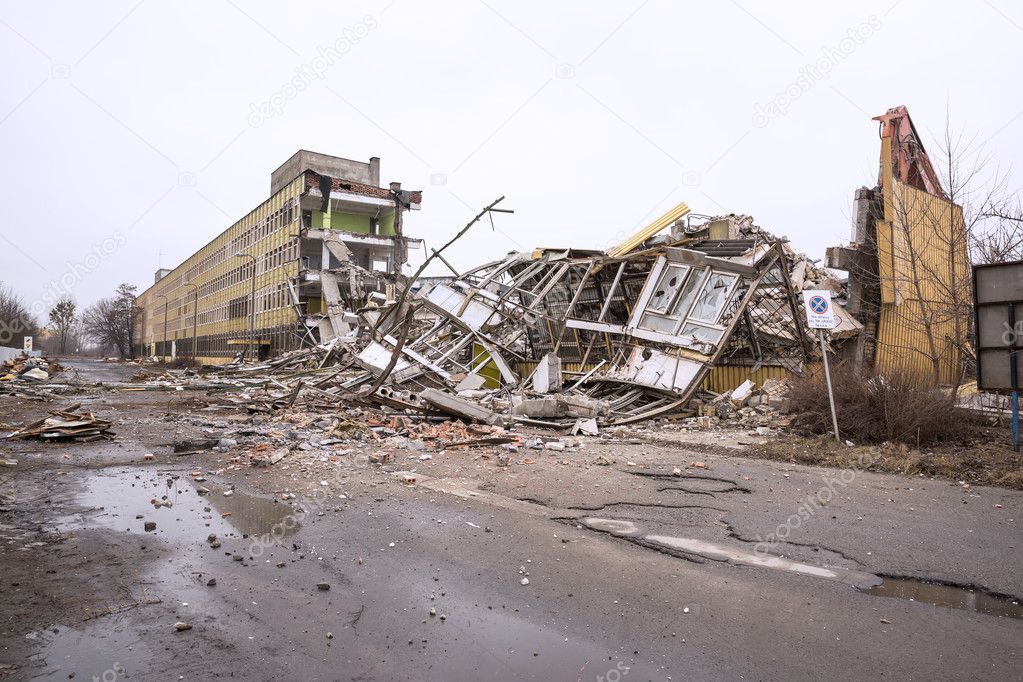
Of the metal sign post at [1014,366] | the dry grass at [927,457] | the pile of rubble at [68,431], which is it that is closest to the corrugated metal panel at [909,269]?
the dry grass at [927,457]

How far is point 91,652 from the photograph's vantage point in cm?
306

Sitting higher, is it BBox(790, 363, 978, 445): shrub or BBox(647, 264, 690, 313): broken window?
BBox(647, 264, 690, 313): broken window

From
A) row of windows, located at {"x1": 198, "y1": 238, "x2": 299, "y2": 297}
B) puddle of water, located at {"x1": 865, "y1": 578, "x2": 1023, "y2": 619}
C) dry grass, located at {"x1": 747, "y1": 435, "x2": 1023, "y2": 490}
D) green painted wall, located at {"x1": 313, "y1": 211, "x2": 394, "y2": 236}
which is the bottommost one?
puddle of water, located at {"x1": 865, "y1": 578, "x2": 1023, "y2": 619}

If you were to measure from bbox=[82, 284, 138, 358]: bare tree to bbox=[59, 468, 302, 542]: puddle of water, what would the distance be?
8706 cm

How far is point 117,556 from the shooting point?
4.46 m

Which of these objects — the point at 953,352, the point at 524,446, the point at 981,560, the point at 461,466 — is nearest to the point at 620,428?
the point at 524,446

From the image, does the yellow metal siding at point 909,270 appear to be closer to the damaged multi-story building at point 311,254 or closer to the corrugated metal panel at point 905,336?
the corrugated metal panel at point 905,336

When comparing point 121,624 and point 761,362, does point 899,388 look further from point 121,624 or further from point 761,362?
point 121,624

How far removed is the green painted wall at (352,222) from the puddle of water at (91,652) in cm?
4360

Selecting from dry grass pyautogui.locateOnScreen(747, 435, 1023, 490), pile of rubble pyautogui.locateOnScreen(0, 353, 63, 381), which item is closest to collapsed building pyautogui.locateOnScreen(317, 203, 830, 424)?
dry grass pyautogui.locateOnScreen(747, 435, 1023, 490)

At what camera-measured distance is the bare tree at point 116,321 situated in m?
84.6

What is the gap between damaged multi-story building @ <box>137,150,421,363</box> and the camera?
134 feet

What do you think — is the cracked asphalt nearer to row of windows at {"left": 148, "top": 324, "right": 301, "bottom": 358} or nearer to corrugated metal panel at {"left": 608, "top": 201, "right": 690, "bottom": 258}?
corrugated metal panel at {"left": 608, "top": 201, "right": 690, "bottom": 258}

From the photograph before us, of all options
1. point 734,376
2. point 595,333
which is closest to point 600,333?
point 595,333
